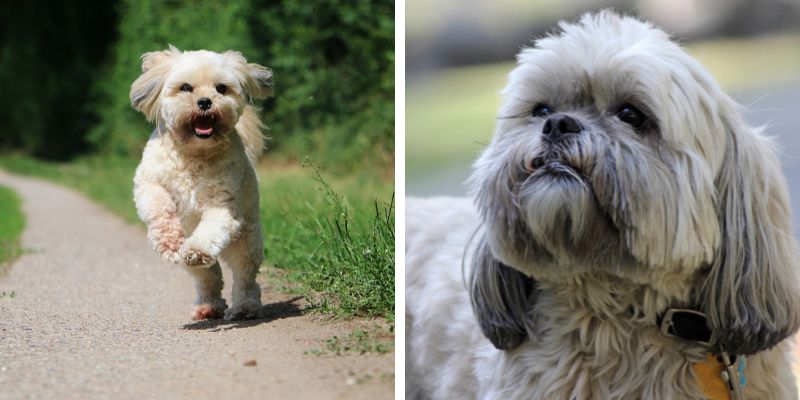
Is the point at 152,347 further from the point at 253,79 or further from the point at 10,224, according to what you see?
the point at 10,224

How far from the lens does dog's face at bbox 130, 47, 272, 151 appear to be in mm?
4258

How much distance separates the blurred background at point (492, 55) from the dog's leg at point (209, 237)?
3.67 ft

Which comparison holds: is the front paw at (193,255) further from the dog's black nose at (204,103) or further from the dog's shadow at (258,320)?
the dog's black nose at (204,103)

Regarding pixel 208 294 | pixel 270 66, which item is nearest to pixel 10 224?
pixel 270 66

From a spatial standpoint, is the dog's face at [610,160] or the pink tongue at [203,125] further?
the pink tongue at [203,125]

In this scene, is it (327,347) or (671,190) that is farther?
(327,347)

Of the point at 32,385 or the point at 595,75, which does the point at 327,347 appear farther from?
the point at 595,75

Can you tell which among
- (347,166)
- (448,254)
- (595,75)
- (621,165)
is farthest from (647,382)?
(347,166)

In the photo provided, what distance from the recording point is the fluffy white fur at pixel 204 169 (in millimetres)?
4207

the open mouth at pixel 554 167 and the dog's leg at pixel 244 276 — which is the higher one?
the open mouth at pixel 554 167

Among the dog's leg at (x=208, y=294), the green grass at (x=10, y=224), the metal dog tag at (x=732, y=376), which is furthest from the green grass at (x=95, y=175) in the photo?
the metal dog tag at (x=732, y=376)

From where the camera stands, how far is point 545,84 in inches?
114

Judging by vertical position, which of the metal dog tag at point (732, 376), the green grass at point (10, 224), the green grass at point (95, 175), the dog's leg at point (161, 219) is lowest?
the green grass at point (10, 224)

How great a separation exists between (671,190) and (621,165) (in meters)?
0.15
